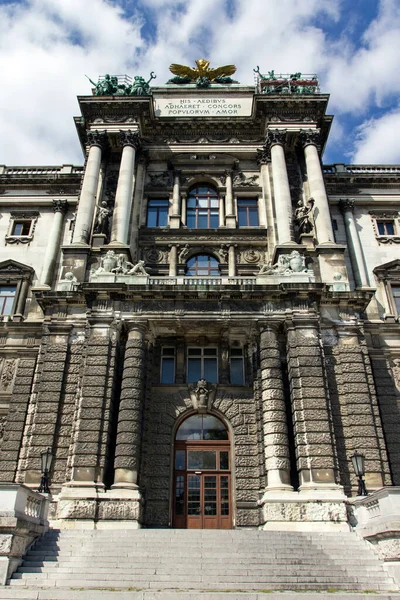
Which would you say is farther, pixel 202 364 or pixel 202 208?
pixel 202 208

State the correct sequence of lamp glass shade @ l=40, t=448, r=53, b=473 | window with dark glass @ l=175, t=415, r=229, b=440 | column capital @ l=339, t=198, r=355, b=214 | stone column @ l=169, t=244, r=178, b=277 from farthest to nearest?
1. column capital @ l=339, t=198, r=355, b=214
2. stone column @ l=169, t=244, r=178, b=277
3. window with dark glass @ l=175, t=415, r=229, b=440
4. lamp glass shade @ l=40, t=448, r=53, b=473

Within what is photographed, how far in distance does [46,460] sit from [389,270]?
2156 centimetres

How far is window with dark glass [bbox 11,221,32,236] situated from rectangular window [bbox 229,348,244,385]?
16115 mm

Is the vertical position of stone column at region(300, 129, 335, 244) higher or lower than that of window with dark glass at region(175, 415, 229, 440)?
higher

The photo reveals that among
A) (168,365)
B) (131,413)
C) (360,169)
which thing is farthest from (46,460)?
(360,169)

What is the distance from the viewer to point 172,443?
2259 centimetres

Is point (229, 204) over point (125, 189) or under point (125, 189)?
over

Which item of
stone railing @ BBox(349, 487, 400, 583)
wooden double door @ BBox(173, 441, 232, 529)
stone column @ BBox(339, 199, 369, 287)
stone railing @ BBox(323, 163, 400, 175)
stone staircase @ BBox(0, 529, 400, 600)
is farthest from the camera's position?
stone railing @ BBox(323, 163, 400, 175)

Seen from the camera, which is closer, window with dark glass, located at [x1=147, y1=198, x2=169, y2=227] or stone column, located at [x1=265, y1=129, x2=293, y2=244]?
stone column, located at [x1=265, y1=129, x2=293, y2=244]

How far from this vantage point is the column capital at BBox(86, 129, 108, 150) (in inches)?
1183

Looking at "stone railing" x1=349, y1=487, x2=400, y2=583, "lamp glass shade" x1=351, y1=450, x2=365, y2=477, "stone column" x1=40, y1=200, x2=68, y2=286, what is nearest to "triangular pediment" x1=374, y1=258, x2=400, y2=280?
"lamp glass shade" x1=351, y1=450, x2=365, y2=477

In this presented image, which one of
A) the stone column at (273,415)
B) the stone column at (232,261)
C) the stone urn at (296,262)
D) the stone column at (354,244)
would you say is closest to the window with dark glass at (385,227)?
the stone column at (354,244)

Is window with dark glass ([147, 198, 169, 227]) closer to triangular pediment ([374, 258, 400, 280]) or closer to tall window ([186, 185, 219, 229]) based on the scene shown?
tall window ([186, 185, 219, 229])

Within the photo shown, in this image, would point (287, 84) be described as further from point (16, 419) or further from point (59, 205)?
point (16, 419)
